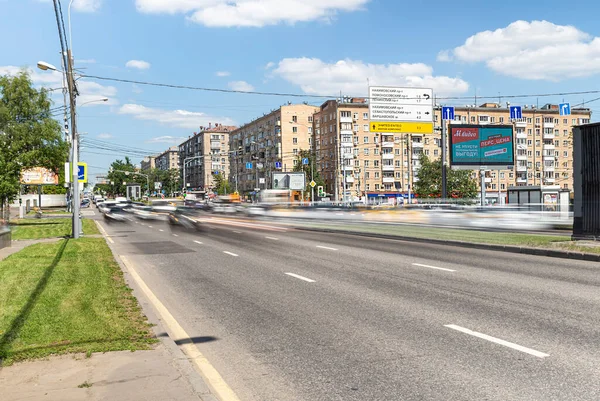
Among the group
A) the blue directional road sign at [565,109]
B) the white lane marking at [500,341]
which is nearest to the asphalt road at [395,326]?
the white lane marking at [500,341]

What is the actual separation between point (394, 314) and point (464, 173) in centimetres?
8077

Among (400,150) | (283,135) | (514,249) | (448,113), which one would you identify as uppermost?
(283,135)

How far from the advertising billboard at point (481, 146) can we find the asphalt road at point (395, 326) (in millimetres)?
27184

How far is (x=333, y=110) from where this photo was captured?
112 meters

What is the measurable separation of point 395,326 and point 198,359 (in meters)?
2.62

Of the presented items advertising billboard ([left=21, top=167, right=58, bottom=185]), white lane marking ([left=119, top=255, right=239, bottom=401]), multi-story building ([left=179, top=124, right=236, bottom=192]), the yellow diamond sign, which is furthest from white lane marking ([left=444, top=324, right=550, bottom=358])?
multi-story building ([left=179, top=124, right=236, bottom=192])

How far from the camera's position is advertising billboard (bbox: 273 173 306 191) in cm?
5419

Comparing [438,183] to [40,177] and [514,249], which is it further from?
[514,249]

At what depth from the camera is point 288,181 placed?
178 feet

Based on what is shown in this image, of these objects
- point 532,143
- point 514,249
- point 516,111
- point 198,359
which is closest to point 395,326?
point 198,359

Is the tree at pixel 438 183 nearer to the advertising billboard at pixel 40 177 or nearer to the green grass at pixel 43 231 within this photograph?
the advertising billboard at pixel 40 177

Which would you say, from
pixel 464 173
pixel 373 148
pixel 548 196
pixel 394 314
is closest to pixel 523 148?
pixel 373 148

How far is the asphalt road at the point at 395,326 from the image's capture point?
4.90 meters

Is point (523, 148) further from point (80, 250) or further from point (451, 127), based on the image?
point (80, 250)
